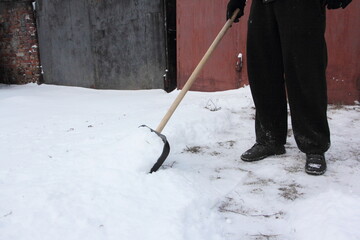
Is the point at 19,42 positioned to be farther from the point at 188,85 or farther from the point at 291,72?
the point at 291,72

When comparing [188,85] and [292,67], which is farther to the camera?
[188,85]

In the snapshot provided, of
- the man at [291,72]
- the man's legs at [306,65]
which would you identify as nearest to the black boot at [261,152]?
the man at [291,72]

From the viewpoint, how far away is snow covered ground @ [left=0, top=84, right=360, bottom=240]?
1.34m

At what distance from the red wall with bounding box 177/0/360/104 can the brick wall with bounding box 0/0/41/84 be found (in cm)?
328

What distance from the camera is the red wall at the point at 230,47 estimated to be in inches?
131

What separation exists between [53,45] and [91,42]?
3.16 ft

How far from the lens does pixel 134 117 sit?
3207 mm

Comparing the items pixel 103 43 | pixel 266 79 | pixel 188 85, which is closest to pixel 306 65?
pixel 266 79

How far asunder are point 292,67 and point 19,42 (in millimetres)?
5761

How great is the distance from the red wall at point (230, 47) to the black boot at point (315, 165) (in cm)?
181

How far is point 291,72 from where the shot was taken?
76.1 inches

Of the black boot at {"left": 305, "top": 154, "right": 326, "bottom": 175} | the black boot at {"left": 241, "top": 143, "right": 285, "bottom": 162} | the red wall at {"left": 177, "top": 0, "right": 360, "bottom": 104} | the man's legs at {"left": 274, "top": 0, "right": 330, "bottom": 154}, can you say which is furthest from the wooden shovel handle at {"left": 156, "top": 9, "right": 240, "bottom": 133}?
the red wall at {"left": 177, "top": 0, "right": 360, "bottom": 104}

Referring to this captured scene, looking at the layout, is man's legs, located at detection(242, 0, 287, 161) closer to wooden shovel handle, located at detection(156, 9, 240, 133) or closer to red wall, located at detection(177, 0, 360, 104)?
wooden shovel handle, located at detection(156, 9, 240, 133)

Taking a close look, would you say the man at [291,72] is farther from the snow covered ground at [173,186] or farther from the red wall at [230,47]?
the red wall at [230,47]
